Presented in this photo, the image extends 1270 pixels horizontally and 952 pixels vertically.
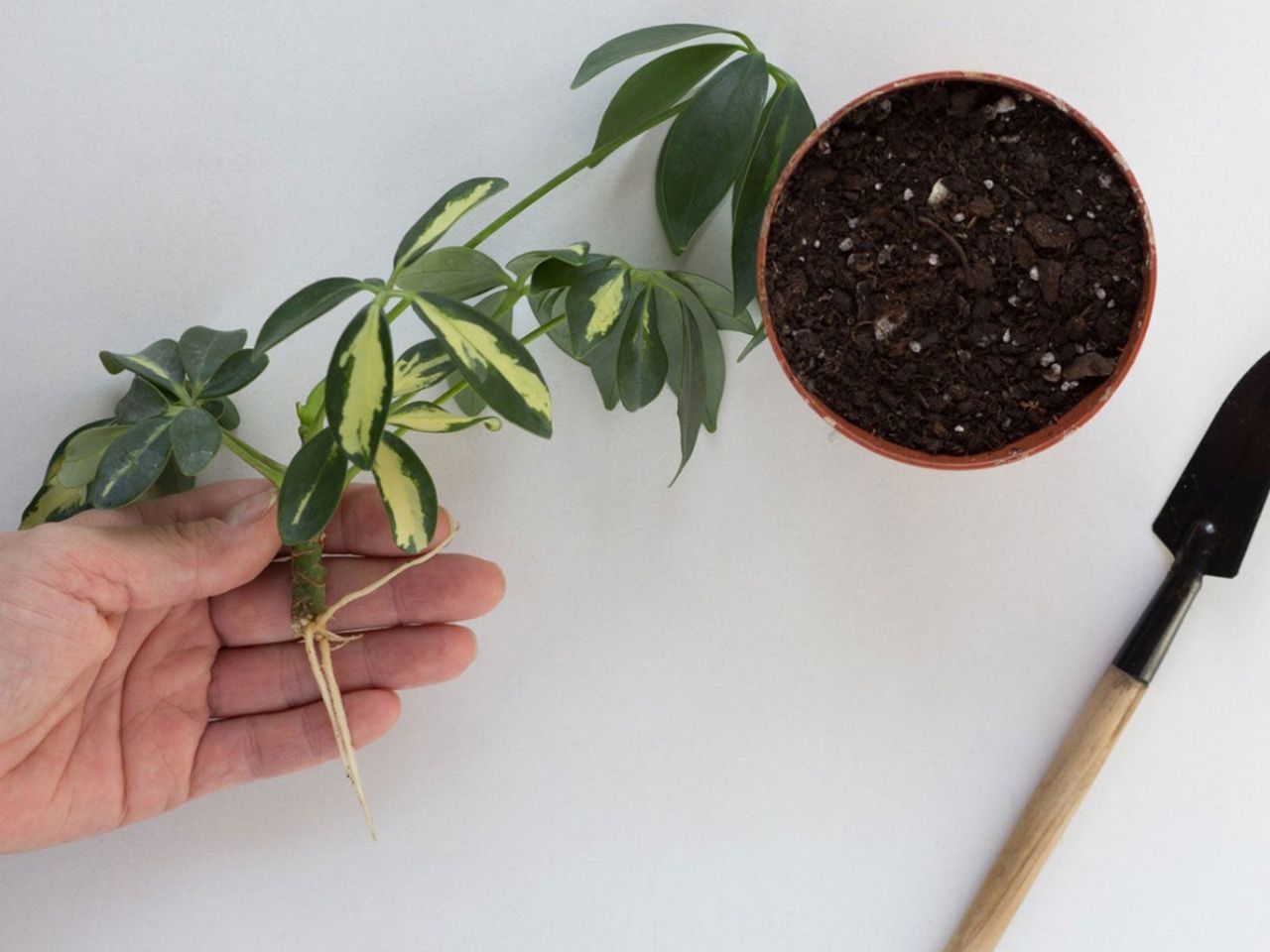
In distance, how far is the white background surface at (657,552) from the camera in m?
1.12

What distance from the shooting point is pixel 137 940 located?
1205 mm

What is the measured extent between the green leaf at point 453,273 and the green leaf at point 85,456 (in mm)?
291

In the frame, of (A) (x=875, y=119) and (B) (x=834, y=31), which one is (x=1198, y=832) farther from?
(B) (x=834, y=31)

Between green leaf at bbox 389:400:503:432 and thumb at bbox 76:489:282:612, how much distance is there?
0.16 meters

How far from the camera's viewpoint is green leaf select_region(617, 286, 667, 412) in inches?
37.1

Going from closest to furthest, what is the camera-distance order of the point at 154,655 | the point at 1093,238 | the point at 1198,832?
the point at 1093,238
the point at 154,655
the point at 1198,832

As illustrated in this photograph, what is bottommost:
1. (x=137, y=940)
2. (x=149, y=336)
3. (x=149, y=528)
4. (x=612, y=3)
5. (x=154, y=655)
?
(x=137, y=940)

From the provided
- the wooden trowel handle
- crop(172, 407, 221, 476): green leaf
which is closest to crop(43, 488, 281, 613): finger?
crop(172, 407, 221, 476): green leaf

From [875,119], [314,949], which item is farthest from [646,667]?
[875,119]

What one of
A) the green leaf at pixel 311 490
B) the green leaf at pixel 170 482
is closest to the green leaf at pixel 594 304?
the green leaf at pixel 311 490

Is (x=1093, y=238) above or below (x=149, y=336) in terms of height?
above

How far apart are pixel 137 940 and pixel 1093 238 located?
1.24 metres

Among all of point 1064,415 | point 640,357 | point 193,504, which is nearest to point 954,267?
point 1064,415

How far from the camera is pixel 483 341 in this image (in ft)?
2.62
